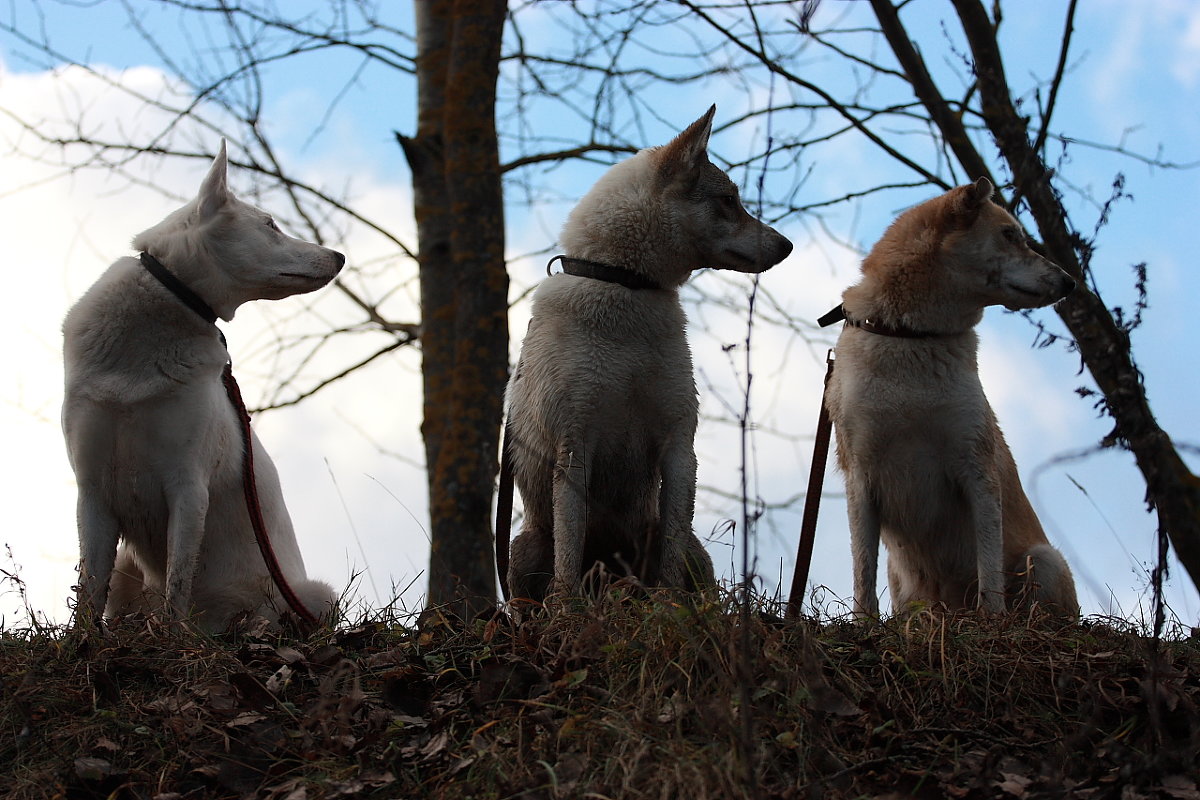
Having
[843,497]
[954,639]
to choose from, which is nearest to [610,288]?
[843,497]

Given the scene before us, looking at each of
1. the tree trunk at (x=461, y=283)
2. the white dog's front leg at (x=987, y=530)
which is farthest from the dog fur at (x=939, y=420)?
the tree trunk at (x=461, y=283)

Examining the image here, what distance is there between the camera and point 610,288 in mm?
4496

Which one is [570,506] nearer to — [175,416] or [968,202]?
[175,416]

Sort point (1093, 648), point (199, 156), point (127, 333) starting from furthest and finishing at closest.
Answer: point (199, 156) → point (127, 333) → point (1093, 648)

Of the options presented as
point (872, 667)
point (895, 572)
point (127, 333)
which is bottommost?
point (872, 667)

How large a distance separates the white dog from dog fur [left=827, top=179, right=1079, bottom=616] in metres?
2.36

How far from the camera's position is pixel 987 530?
4805 millimetres

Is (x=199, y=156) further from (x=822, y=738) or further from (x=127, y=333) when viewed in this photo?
(x=822, y=738)

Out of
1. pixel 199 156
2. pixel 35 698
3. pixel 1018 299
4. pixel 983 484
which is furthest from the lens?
pixel 199 156

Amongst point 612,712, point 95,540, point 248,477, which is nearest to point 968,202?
point 612,712

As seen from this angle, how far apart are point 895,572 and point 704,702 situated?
8.94ft

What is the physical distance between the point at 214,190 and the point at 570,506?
6.46 feet

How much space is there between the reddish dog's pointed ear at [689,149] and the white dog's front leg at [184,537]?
229 centimetres

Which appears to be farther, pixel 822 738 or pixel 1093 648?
pixel 1093 648
